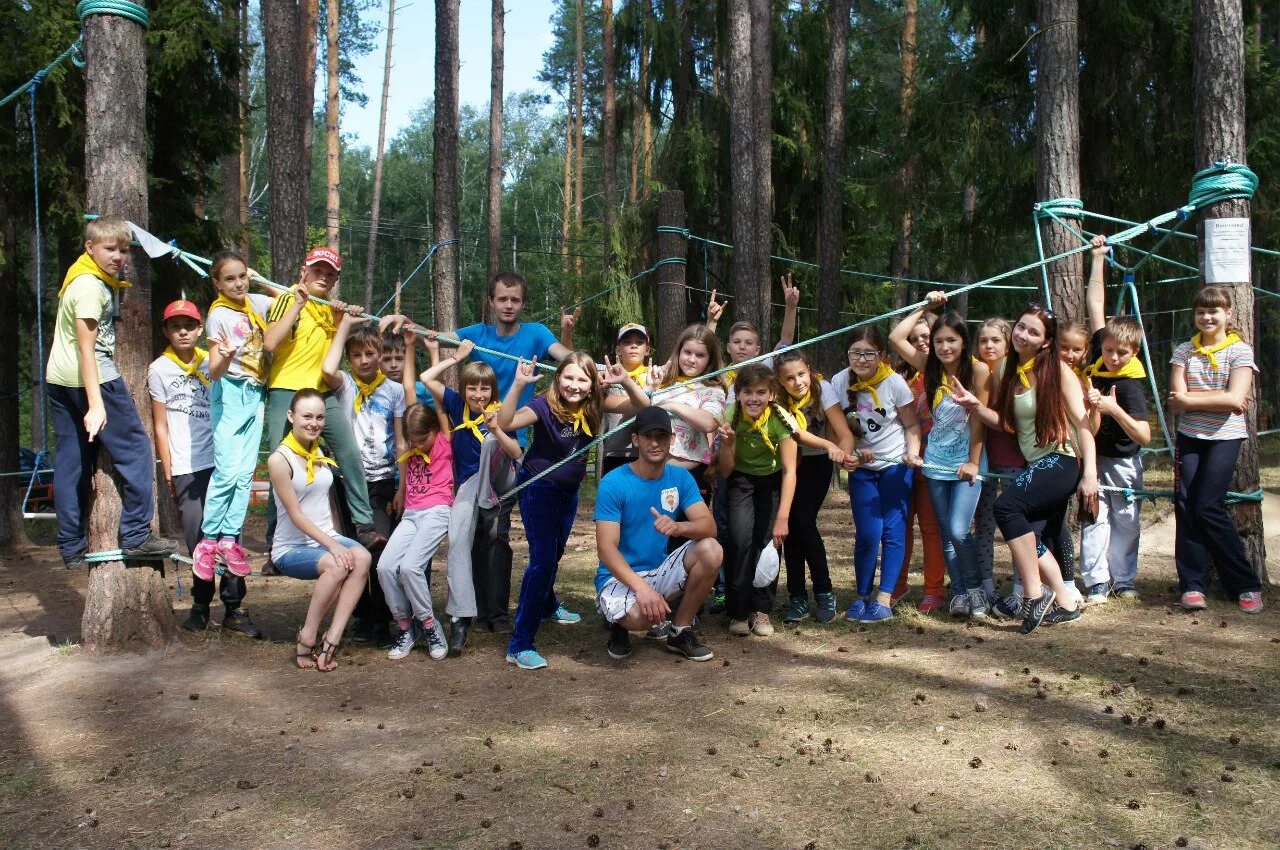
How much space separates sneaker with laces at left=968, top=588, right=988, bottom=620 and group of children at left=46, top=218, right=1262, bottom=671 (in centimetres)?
1

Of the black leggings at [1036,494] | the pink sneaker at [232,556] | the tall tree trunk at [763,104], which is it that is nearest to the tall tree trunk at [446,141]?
the tall tree trunk at [763,104]

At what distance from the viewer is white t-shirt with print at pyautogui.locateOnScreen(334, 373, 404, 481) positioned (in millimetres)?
5438

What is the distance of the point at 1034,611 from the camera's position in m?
5.09

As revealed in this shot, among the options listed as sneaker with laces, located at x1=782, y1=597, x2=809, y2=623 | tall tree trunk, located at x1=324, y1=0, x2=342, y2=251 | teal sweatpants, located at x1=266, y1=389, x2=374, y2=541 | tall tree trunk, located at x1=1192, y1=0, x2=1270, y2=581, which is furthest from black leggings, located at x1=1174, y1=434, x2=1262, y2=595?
tall tree trunk, located at x1=324, y1=0, x2=342, y2=251

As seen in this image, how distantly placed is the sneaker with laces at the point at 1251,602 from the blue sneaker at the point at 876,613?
1763 millimetres

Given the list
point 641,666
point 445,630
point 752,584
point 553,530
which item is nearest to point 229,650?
point 445,630

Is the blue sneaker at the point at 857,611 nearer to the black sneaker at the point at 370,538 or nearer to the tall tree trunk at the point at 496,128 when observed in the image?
the black sneaker at the point at 370,538

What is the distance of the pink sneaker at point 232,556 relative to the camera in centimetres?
511

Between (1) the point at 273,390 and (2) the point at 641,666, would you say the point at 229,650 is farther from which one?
(2) the point at 641,666

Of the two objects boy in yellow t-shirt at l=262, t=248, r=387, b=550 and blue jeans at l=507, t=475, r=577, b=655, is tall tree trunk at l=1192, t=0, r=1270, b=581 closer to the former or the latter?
blue jeans at l=507, t=475, r=577, b=655

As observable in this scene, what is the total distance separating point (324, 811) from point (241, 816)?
0.25 meters

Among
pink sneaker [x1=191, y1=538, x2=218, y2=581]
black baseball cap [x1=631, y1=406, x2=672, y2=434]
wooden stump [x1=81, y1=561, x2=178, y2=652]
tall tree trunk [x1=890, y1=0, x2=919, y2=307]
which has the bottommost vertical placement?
wooden stump [x1=81, y1=561, x2=178, y2=652]

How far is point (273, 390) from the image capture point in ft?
17.0

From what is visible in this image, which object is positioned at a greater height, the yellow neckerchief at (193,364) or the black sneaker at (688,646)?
the yellow neckerchief at (193,364)
